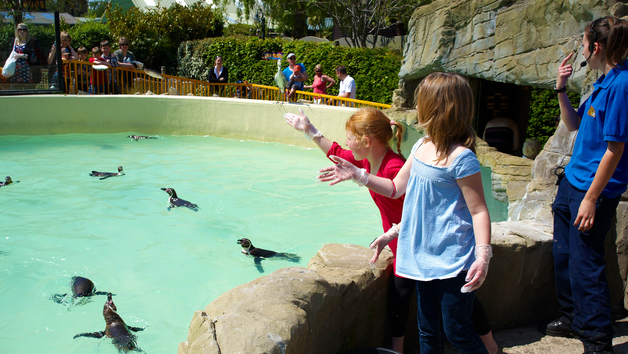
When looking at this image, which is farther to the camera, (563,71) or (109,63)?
(109,63)

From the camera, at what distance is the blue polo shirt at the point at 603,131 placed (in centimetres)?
230

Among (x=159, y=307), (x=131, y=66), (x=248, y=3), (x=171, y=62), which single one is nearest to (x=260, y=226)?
(x=159, y=307)

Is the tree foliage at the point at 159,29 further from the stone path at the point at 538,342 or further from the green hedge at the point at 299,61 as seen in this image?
the stone path at the point at 538,342

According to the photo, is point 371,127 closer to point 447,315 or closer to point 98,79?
point 447,315

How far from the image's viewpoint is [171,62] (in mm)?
19516

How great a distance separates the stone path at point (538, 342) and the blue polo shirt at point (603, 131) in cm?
87

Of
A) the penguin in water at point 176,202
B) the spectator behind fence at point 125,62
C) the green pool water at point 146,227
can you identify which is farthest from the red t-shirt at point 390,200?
the spectator behind fence at point 125,62

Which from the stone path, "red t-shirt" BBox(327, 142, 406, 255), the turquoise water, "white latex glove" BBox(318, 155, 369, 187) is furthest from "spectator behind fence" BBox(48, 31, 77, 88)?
the stone path

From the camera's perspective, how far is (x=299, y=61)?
15250 mm

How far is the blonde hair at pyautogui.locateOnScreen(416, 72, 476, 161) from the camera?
Answer: 1.96 metres

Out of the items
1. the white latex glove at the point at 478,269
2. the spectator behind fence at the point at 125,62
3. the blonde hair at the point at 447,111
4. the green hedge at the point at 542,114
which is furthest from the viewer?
the spectator behind fence at the point at 125,62

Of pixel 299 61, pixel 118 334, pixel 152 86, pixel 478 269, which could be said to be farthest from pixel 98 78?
pixel 478 269

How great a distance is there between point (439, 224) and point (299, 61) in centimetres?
1382

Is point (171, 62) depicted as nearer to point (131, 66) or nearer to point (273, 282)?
point (131, 66)
